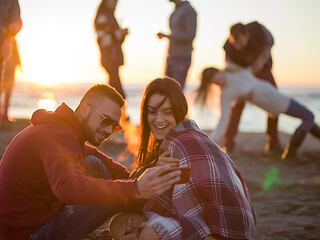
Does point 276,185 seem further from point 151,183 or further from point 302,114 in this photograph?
point 151,183

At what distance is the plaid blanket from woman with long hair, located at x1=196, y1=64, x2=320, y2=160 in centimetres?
281

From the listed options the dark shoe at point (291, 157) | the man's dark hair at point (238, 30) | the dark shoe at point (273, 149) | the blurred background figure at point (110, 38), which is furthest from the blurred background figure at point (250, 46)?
the blurred background figure at point (110, 38)

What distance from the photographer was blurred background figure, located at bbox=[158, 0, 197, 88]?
208 inches

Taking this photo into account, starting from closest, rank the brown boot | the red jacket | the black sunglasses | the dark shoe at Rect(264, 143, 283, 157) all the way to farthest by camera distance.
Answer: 1. the red jacket
2. the black sunglasses
3. the brown boot
4. the dark shoe at Rect(264, 143, 283, 157)

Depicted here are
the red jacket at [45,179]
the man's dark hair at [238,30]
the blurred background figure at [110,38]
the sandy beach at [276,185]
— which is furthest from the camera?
the blurred background figure at [110,38]

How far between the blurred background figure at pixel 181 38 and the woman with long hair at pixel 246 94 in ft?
2.49

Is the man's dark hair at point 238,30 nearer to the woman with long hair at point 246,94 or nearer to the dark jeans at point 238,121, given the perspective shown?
the woman with long hair at point 246,94

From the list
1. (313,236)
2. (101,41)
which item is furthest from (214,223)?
(101,41)

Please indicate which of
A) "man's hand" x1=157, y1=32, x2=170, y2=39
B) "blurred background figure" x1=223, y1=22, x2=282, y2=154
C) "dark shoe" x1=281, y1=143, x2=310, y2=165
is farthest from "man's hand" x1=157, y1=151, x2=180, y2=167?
"dark shoe" x1=281, y1=143, x2=310, y2=165

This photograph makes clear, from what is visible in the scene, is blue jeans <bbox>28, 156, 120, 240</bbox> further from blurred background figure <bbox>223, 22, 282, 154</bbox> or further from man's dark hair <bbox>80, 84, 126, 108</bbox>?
blurred background figure <bbox>223, 22, 282, 154</bbox>

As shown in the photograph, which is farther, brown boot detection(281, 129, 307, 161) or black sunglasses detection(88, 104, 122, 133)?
brown boot detection(281, 129, 307, 161)

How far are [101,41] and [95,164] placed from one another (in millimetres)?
3923

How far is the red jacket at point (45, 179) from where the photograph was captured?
59.5 inches

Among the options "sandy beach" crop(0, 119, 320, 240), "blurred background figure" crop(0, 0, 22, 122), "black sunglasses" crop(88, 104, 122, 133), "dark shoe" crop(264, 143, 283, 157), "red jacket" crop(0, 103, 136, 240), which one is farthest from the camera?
"dark shoe" crop(264, 143, 283, 157)
